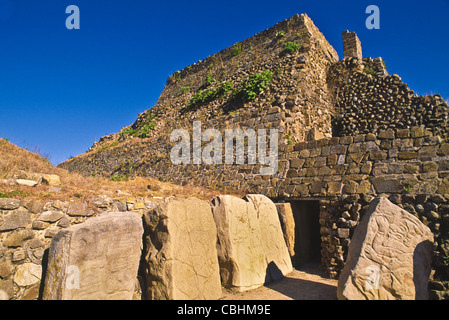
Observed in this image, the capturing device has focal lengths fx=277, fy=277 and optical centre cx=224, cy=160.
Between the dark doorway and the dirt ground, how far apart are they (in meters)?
0.76

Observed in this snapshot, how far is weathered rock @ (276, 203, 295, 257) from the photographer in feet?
23.7

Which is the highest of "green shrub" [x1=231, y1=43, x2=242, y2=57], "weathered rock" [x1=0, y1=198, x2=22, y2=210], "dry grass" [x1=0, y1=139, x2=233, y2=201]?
"green shrub" [x1=231, y1=43, x2=242, y2=57]

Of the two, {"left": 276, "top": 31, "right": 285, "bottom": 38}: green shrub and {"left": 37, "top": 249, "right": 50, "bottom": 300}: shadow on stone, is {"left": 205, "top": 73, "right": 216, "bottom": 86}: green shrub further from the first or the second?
{"left": 37, "top": 249, "right": 50, "bottom": 300}: shadow on stone

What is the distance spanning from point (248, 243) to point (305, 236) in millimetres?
2814

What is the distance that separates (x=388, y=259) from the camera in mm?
4438


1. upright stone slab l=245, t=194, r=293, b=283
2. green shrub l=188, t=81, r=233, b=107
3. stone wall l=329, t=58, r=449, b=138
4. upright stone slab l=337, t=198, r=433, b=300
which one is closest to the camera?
upright stone slab l=337, t=198, r=433, b=300

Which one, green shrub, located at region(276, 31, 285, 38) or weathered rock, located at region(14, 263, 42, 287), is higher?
green shrub, located at region(276, 31, 285, 38)

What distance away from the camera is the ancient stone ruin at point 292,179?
4.62 meters

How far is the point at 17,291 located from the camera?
3992mm

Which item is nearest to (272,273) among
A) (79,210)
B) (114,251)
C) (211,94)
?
(114,251)

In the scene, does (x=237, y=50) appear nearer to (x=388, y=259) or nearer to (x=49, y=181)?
(x=49, y=181)

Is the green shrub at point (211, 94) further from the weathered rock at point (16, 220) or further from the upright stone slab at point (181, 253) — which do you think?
the weathered rock at point (16, 220)

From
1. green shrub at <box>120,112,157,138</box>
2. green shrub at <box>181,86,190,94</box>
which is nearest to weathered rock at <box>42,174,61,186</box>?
green shrub at <box>120,112,157,138</box>
